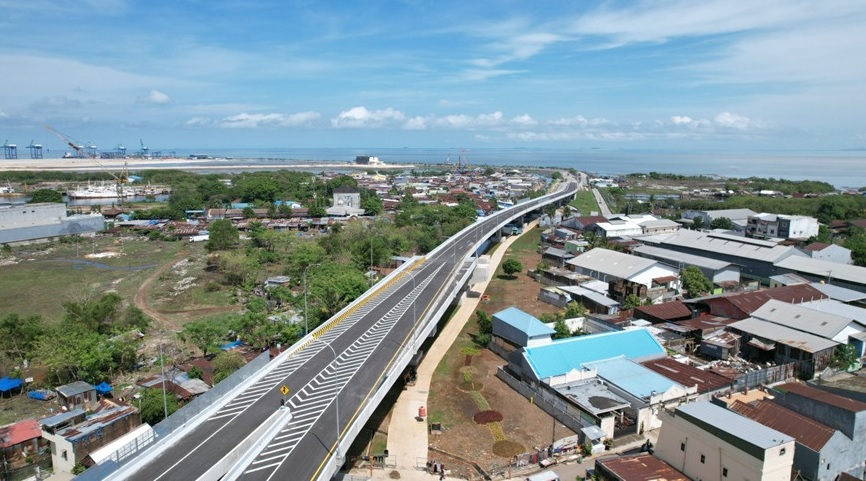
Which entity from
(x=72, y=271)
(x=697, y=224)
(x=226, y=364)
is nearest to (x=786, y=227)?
(x=697, y=224)

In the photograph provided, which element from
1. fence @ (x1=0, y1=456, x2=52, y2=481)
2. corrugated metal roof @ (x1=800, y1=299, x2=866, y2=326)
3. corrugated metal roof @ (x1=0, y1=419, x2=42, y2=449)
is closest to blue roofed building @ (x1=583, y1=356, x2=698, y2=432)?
corrugated metal roof @ (x1=800, y1=299, x2=866, y2=326)

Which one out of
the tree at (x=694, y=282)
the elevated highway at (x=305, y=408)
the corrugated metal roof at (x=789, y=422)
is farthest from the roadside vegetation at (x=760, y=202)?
the elevated highway at (x=305, y=408)

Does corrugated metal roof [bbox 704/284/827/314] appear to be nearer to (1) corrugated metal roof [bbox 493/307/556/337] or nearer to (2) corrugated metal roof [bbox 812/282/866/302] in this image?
(2) corrugated metal roof [bbox 812/282/866/302]

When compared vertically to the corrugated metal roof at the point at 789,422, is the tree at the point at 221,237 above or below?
above

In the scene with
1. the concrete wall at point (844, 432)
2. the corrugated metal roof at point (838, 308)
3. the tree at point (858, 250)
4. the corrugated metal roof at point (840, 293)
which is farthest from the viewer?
the tree at point (858, 250)

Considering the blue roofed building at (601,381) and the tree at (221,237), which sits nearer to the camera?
the blue roofed building at (601,381)

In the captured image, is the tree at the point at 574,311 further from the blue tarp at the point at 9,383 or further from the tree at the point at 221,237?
the tree at the point at 221,237

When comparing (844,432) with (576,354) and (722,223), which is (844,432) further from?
(722,223)

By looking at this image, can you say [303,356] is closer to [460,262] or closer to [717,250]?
[460,262]
